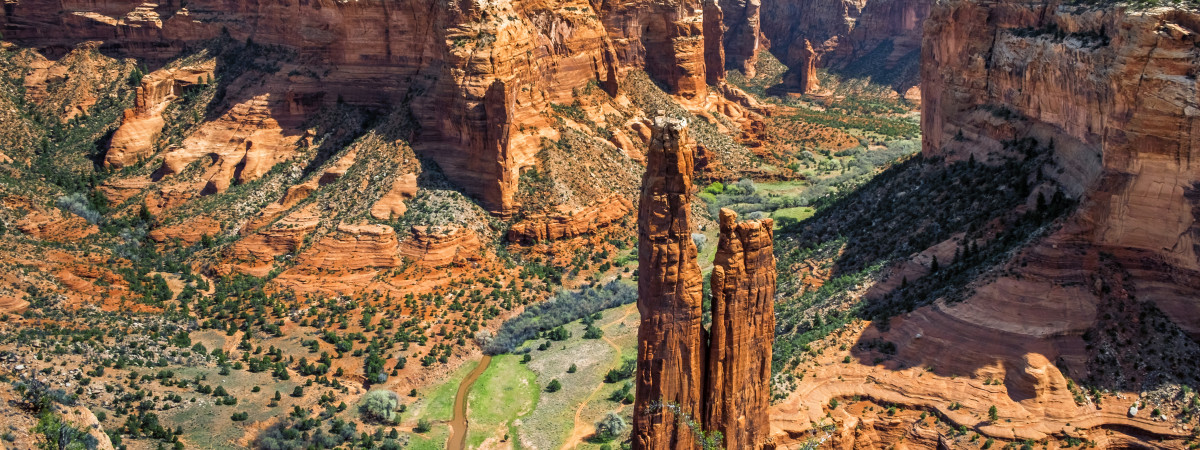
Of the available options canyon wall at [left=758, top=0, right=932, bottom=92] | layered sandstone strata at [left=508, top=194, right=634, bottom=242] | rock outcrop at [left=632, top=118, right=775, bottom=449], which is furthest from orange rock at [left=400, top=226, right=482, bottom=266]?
canyon wall at [left=758, top=0, right=932, bottom=92]

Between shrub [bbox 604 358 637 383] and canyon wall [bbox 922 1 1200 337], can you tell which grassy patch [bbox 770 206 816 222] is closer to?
canyon wall [bbox 922 1 1200 337]

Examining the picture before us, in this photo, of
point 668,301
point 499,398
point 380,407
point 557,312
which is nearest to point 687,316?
point 668,301

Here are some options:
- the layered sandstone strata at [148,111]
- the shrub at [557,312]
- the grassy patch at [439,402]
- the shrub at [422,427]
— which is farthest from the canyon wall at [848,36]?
the shrub at [422,427]

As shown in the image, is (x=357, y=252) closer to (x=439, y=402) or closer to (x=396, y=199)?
(x=396, y=199)

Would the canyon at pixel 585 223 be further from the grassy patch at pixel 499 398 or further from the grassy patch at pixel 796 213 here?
the grassy patch at pixel 499 398

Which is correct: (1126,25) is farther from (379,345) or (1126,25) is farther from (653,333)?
(379,345)

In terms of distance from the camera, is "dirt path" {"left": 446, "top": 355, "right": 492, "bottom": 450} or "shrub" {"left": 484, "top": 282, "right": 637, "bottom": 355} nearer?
"dirt path" {"left": 446, "top": 355, "right": 492, "bottom": 450}
